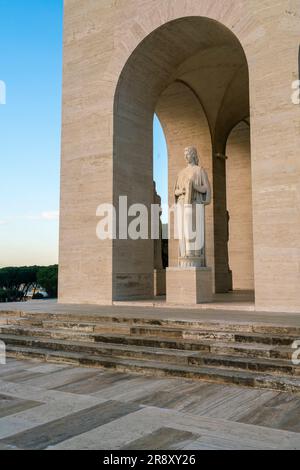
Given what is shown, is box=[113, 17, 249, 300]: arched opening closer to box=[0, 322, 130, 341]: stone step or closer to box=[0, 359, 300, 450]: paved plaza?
box=[0, 322, 130, 341]: stone step

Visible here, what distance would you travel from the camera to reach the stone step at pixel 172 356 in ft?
15.8

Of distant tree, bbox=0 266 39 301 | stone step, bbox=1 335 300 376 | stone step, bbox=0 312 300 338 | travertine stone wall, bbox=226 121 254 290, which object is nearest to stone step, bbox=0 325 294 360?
stone step, bbox=1 335 300 376

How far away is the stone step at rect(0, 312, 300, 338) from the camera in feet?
19.7

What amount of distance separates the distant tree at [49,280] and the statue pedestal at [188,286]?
11.5 metres

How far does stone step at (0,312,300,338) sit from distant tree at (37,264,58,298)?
1186 centimetres

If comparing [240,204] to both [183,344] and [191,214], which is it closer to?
[191,214]

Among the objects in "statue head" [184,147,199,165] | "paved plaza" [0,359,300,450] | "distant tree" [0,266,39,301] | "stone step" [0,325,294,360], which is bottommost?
"paved plaza" [0,359,300,450]

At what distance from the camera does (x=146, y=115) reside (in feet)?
40.4

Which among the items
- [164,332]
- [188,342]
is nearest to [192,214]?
[164,332]

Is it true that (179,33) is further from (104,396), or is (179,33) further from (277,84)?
(104,396)

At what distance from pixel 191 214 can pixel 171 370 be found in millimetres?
5934

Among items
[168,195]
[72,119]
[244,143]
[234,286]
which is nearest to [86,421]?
[72,119]

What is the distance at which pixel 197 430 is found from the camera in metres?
3.36

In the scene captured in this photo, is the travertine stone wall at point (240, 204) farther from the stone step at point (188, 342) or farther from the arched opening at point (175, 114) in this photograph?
the stone step at point (188, 342)
